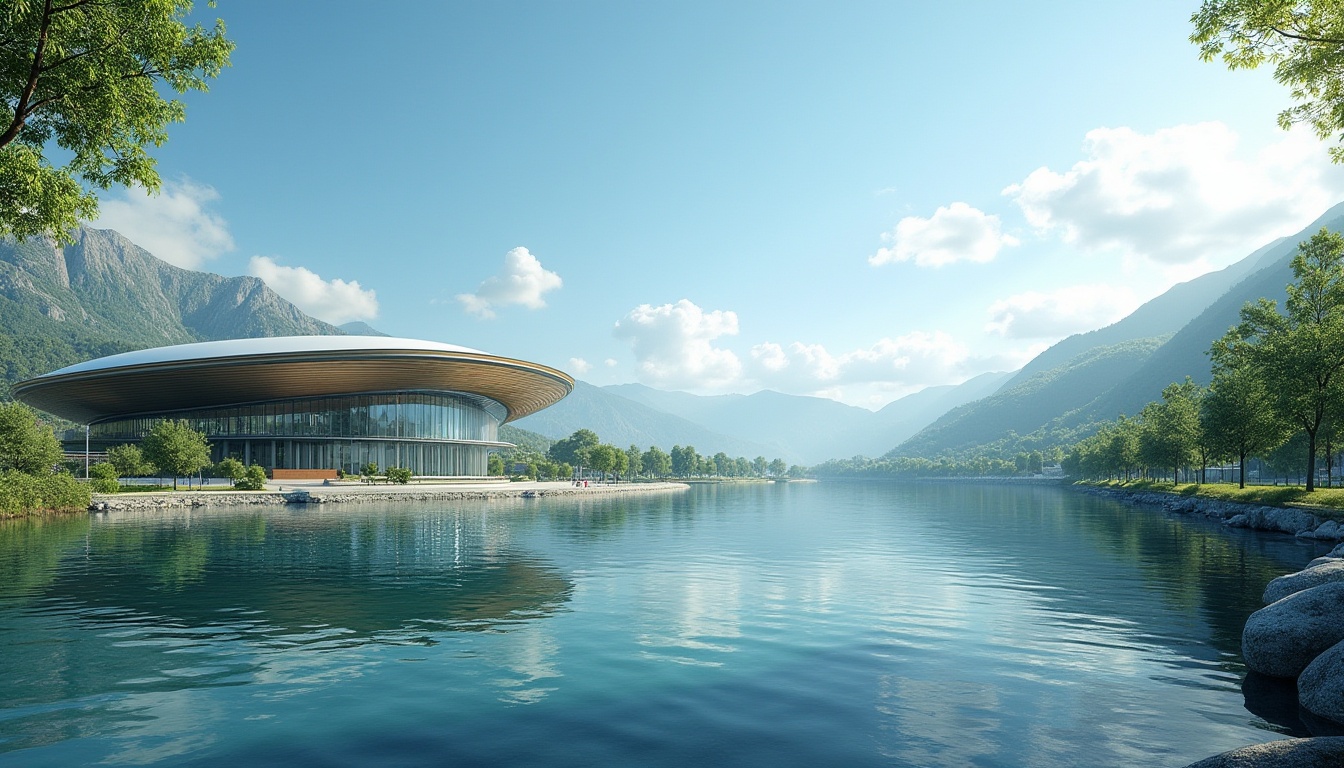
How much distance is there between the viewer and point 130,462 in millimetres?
62969

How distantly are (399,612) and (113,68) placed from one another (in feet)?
47.3

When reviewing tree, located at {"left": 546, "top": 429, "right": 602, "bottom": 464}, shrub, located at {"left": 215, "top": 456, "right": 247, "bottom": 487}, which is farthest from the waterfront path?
tree, located at {"left": 546, "top": 429, "right": 602, "bottom": 464}

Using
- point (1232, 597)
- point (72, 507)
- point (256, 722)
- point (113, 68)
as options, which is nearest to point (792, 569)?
point (1232, 597)

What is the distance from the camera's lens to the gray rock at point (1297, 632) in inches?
451

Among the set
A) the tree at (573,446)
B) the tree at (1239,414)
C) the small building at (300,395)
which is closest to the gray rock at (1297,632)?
the tree at (1239,414)

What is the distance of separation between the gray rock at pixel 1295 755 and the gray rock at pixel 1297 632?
656cm

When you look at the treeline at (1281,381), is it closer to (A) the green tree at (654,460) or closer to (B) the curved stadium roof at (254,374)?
(B) the curved stadium roof at (254,374)

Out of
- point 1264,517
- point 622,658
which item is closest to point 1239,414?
point 1264,517

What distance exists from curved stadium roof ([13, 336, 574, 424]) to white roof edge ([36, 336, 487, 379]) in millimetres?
118

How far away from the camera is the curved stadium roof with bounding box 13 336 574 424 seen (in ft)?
275

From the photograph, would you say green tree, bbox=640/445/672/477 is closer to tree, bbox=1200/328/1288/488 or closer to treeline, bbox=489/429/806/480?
treeline, bbox=489/429/806/480

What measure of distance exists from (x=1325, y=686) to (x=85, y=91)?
26507mm

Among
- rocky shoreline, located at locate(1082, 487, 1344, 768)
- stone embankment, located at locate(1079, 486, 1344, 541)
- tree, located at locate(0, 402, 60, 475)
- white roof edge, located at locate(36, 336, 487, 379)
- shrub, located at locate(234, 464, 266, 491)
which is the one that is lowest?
stone embankment, located at locate(1079, 486, 1344, 541)

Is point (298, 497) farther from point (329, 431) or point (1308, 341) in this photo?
point (1308, 341)
